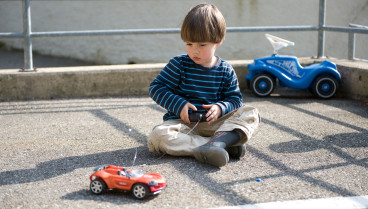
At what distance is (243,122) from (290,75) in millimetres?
1963

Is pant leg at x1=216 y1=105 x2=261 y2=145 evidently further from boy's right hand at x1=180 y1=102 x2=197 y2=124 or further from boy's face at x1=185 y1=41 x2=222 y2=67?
boy's face at x1=185 y1=41 x2=222 y2=67

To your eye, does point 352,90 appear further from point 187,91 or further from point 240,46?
point 240,46

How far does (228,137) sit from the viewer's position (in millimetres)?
2832

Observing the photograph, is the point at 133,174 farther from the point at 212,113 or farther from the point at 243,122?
the point at 243,122

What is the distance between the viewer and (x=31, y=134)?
3479 mm

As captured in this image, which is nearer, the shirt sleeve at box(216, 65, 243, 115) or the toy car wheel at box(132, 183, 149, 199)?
the toy car wheel at box(132, 183, 149, 199)

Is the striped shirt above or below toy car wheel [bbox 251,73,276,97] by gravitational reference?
above

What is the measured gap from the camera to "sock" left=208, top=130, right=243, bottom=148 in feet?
9.20

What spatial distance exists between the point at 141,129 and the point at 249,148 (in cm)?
87

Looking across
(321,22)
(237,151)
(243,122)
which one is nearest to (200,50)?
(243,122)

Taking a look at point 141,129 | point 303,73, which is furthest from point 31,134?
point 303,73

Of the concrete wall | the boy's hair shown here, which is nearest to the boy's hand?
the boy's hair

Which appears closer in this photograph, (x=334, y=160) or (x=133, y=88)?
(x=334, y=160)

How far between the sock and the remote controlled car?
0.60 metres
